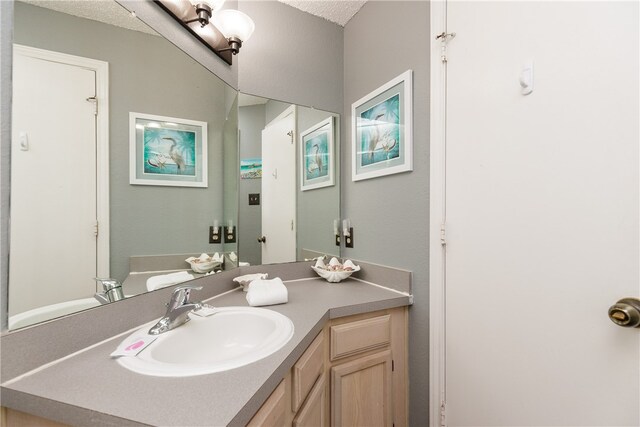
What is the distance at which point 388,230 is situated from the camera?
4.44 ft

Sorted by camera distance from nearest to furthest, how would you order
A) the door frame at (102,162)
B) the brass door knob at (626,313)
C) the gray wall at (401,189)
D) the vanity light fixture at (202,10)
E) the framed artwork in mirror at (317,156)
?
the brass door knob at (626,313) → the door frame at (102,162) → the vanity light fixture at (202,10) → the gray wall at (401,189) → the framed artwork in mirror at (317,156)

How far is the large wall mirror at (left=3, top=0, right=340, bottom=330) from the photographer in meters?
0.64

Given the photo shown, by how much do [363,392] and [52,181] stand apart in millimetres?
1330

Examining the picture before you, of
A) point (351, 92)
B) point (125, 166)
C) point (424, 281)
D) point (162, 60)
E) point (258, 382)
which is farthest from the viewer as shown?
point (351, 92)

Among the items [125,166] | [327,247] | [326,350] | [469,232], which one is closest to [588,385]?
[469,232]

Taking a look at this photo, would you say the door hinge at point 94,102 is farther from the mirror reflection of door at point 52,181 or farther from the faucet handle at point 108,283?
the faucet handle at point 108,283

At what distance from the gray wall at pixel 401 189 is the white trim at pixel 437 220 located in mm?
29

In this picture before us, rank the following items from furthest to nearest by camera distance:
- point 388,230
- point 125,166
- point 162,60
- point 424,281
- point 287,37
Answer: point 287,37 → point 388,230 → point 424,281 → point 162,60 → point 125,166

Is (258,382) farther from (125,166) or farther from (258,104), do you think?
(258,104)

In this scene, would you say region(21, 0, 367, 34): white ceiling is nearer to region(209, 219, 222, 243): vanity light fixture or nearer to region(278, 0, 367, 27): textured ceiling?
region(209, 219, 222, 243): vanity light fixture

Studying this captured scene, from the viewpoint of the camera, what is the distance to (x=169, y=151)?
1.04 meters

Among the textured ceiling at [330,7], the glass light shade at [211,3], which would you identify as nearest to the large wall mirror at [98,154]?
the glass light shade at [211,3]

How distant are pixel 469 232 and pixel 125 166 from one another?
1.28m

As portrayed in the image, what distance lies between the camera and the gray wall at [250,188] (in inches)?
55.1
